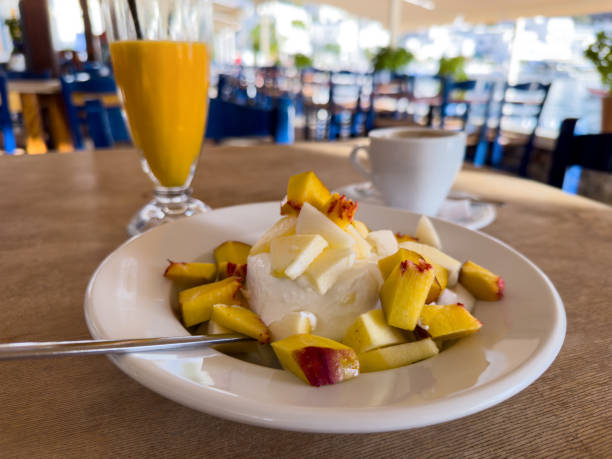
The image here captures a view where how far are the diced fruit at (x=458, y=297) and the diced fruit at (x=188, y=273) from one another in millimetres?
215

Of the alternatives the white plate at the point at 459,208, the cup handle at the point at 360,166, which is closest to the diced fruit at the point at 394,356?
the white plate at the point at 459,208

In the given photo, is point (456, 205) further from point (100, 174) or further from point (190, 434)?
point (100, 174)

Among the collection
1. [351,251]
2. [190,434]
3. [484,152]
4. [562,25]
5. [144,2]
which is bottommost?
[484,152]

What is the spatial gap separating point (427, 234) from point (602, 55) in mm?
2132

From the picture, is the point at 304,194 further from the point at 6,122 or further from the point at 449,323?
the point at 6,122

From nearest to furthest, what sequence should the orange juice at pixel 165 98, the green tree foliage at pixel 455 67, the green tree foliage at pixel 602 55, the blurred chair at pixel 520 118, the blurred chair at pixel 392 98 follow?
the orange juice at pixel 165 98 < the green tree foliage at pixel 602 55 < the blurred chair at pixel 520 118 < the blurred chair at pixel 392 98 < the green tree foliage at pixel 455 67

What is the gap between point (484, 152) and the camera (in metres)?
3.63

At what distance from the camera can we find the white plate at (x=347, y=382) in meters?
0.24

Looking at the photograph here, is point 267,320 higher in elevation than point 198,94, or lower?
lower

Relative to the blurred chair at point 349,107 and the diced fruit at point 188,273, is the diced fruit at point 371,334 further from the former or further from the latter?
the blurred chair at point 349,107

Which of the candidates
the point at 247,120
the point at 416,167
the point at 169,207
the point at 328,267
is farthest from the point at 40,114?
the point at 328,267

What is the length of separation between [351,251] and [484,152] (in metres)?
3.59

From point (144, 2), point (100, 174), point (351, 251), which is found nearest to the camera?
point (351, 251)

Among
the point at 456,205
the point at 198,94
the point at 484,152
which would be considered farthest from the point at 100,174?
the point at 484,152
